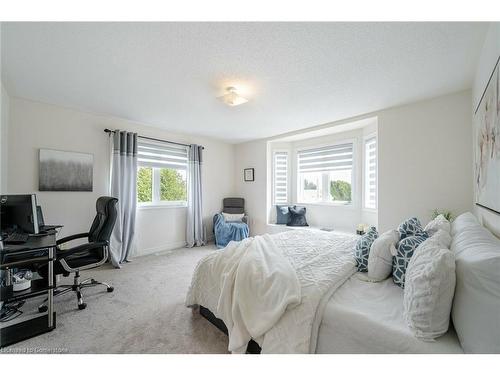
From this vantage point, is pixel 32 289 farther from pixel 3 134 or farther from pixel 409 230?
pixel 409 230

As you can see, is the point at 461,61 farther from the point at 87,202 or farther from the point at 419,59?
the point at 87,202

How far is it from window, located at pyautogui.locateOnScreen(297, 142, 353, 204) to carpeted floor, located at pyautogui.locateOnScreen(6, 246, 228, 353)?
320cm

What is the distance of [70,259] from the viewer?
2.33 m

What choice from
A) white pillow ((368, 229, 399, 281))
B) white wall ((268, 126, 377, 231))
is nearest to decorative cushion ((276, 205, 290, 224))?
white wall ((268, 126, 377, 231))

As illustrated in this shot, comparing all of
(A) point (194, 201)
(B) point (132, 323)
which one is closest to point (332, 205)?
(A) point (194, 201)

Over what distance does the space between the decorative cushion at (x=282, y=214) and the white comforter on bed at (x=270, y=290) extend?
2578mm

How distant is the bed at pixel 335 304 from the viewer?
910 mm

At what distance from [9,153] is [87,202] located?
1065 millimetres

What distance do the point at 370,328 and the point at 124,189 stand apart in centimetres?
380

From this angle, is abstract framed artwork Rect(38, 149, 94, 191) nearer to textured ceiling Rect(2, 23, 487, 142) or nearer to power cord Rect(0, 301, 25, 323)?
textured ceiling Rect(2, 23, 487, 142)

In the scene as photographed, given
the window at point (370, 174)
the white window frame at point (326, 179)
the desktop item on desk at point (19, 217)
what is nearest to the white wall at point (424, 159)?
the window at point (370, 174)

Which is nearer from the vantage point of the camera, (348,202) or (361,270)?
(361,270)

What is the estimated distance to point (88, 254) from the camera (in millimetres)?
2500

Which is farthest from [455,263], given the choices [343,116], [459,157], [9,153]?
[9,153]
